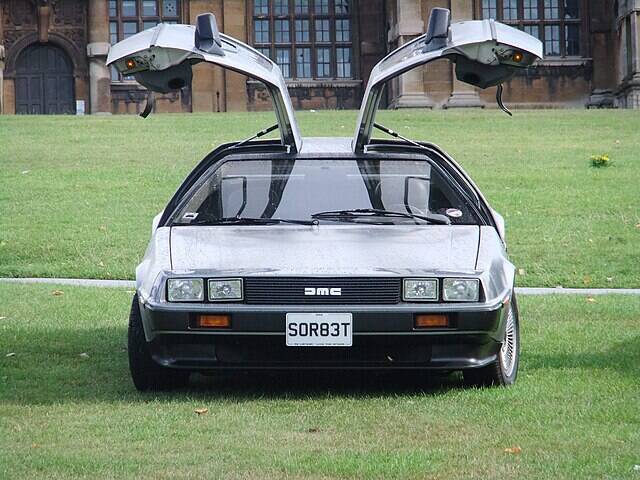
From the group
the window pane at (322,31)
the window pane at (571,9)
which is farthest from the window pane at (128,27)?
the window pane at (571,9)

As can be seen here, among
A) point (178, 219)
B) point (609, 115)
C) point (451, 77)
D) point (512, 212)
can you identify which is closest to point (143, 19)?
point (451, 77)

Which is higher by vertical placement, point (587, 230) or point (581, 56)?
point (581, 56)

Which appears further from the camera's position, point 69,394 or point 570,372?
point 570,372

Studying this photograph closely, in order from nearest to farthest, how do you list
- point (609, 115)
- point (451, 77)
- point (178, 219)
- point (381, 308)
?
point (381, 308), point (178, 219), point (609, 115), point (451, 77)

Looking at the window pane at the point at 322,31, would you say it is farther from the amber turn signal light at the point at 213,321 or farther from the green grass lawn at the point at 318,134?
the amber turn signal light at the point at 213,321

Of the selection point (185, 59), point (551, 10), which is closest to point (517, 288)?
point (185, 59)

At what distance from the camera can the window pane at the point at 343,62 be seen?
44.5 meters

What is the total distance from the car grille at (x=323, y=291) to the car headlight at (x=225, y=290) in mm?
42

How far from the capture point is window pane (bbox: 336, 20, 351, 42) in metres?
44.7

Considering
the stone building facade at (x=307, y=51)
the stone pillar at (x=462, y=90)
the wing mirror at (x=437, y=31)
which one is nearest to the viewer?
the wing mirror at (x=437, y=31)

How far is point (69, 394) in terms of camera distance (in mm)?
7902

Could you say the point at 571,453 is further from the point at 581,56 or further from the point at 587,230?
the point at 581,56

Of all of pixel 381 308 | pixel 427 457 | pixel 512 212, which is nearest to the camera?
pixel 427 457

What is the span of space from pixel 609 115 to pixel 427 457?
86.5 feet
